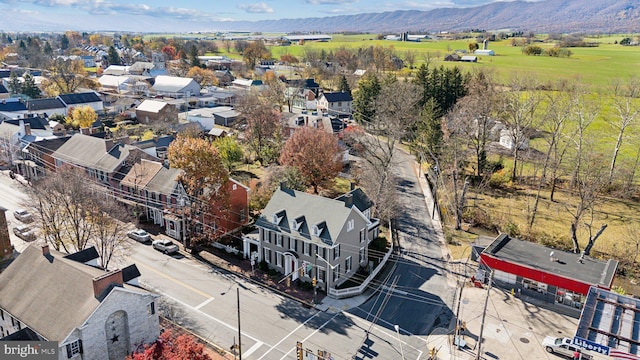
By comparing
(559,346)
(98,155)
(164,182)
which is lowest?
(559,346)

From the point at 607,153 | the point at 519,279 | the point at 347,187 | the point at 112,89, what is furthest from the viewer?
the point at 112,89

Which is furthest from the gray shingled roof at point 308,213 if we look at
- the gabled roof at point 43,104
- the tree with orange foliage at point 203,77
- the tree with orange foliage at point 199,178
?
the tree with orange foliage at point 203,77

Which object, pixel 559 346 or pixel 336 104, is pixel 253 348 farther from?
pixel 336 104

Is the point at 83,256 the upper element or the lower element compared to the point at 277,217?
upper

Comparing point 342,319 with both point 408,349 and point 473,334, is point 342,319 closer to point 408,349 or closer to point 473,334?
point 408,349

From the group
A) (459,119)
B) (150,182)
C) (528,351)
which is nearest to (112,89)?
(150,182)

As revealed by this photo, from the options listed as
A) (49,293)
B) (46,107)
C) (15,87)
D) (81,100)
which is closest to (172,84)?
(81,100)
